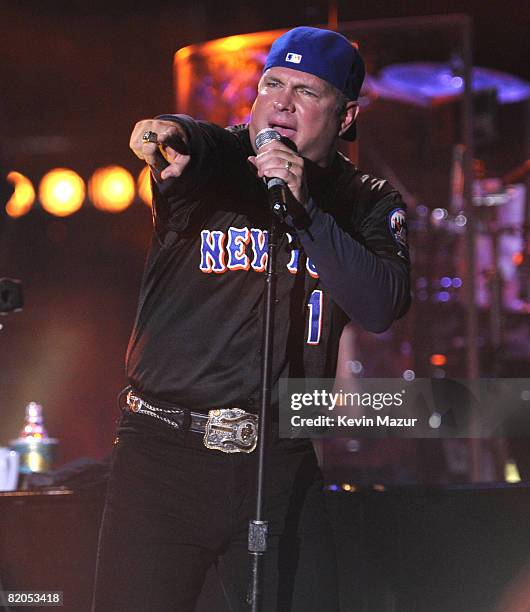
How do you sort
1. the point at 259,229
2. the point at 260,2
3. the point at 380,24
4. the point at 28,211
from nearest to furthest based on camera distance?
the point at 259,229, the point at 380,24, the point at 260,2, the point at 28,211

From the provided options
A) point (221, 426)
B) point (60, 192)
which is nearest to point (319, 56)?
point (221, 426)

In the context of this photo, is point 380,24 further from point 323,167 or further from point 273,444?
point 273,444

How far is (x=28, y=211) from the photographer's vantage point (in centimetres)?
1095

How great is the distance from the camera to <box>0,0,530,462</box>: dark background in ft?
26.1

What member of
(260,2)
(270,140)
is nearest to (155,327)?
(270,140)

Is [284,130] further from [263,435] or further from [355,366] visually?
[355,366]

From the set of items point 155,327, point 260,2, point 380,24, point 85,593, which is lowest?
point 85,593

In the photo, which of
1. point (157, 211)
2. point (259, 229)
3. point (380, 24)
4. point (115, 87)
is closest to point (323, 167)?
point (259, 229)

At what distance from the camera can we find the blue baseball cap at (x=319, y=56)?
93.0 inches

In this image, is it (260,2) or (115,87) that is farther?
(115,87)

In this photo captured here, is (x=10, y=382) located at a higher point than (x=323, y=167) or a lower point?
lower

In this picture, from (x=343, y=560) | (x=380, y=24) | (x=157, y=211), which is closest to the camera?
(x=157, y=211)

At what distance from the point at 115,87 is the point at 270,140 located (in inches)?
312

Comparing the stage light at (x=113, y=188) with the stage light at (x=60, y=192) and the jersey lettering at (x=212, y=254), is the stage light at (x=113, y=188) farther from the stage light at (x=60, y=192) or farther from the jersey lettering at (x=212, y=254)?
the jersey lettering at (x=212, y=254)
